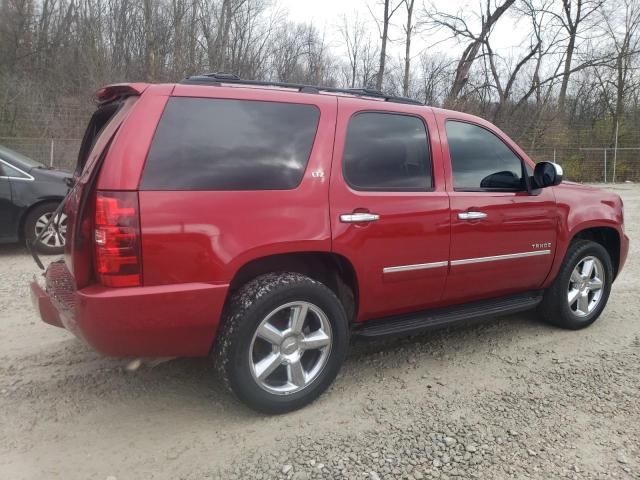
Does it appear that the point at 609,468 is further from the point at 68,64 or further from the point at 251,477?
the point at 68,64

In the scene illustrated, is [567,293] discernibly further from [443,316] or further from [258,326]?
[258,326]

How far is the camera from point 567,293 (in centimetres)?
421

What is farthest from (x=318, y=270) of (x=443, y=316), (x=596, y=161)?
(x=596, y=161)

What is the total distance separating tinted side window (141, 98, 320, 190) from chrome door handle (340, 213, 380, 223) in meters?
0.35

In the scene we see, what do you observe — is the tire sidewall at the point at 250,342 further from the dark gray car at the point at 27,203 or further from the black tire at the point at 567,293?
the dark gray car at the point at 27,203

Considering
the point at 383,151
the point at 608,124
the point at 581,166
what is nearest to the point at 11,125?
the point at 383,151

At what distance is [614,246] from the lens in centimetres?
460

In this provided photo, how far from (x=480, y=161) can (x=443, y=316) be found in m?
1.17

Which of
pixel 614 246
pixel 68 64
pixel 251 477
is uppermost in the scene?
pixel 68 64

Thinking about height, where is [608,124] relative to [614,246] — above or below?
above

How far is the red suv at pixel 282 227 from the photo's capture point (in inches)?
97.0

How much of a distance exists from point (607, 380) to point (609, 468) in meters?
1.05

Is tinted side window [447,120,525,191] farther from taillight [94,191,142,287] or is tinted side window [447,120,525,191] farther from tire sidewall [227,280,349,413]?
taillight [94,191,142,287]

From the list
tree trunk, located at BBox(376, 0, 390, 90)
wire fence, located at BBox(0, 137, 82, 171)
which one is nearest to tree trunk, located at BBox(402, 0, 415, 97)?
tree trunk, located at BBox(376, 0, 390, 90)
